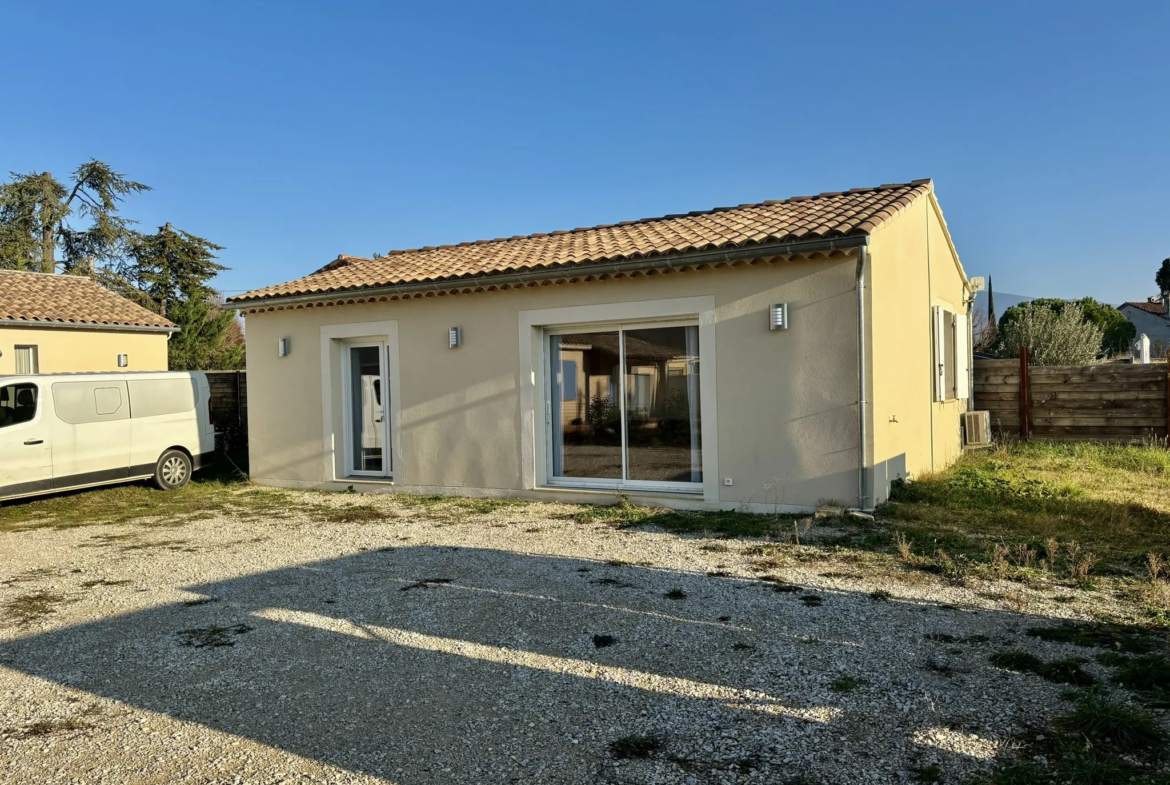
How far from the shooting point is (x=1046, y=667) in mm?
4059

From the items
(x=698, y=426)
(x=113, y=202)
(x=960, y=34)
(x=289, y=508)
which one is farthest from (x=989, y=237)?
(x=113, y=202)

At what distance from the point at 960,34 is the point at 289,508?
40.4 ft

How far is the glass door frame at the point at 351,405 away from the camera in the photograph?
1175 cm

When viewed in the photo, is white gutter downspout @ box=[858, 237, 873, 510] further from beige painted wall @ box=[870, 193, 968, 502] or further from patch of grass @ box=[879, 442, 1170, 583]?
patch of grass @ box=[879, 442, 1170, 583]

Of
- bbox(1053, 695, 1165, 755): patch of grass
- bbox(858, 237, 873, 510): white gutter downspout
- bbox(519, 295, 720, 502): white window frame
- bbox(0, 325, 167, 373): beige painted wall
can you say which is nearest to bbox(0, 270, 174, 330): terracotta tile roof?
bbox(0, 325, 167, 373): beige painted wall

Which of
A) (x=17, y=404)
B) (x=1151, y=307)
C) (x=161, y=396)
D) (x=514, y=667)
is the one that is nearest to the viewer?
(x=514, y=667)

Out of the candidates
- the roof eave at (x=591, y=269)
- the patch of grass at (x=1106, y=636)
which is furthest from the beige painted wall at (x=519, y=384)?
the patch of grass at (x=1106, y=636)

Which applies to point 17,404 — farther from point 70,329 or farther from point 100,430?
→ point 70,329

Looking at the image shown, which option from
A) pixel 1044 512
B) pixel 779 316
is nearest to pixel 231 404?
pixel 779 316

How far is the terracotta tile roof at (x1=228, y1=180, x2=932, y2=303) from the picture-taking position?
877cm

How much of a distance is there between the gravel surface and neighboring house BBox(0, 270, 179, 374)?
498 inches

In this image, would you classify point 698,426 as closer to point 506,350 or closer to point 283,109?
point 506,350

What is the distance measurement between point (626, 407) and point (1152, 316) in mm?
53869

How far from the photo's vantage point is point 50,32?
13125mm
